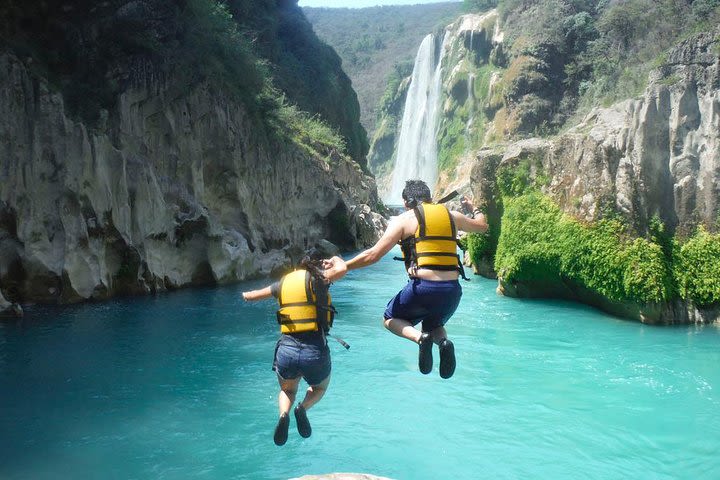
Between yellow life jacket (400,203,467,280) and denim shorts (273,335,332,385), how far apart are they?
4.62 feet

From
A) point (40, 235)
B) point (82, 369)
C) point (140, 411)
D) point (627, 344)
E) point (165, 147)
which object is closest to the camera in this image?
point (140, 411)

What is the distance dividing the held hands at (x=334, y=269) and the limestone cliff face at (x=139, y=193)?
14.9 metres

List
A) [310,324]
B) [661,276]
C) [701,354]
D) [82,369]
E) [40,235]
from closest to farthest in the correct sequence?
[310,324], [82,369], [701,354], [661,276], [40,235]

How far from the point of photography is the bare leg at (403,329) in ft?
20.0

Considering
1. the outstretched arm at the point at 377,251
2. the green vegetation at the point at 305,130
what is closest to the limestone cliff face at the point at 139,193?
the green vegetation at the point at 305,130

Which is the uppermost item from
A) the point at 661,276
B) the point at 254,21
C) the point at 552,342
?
the point at 254,21

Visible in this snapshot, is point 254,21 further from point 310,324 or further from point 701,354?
point 310,324

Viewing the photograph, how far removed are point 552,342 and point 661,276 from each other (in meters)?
3.53

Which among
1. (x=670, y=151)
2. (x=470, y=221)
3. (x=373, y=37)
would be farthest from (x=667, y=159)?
(x=373, y=37)

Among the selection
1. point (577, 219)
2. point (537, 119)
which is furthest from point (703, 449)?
point (537, 119)

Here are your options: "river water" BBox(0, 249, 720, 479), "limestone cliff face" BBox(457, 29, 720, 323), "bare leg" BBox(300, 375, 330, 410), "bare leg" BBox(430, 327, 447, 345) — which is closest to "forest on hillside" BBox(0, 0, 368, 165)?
"river water" BBox(0, 249, 720, 479)

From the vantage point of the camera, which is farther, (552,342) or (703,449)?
(552,342)

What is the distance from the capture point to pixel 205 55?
27.5 metres

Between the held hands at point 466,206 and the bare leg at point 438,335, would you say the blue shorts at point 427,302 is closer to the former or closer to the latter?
the bare leg at point 438,335
